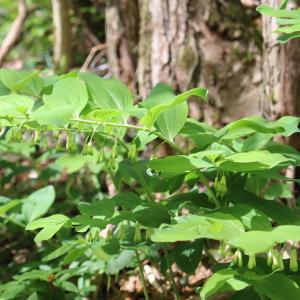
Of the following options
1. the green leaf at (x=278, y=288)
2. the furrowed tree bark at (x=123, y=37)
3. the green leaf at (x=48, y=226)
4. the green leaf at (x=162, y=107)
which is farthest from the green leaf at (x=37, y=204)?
the furrowed tree bark at (x=123, y=37)

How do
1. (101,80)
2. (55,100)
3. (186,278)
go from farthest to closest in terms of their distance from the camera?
(186,278)
(101,80)
(55,100)

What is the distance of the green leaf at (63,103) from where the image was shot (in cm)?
115

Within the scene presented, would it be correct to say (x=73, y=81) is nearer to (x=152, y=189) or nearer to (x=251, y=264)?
(x=152, y=189)

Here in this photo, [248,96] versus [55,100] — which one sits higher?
[55,100]

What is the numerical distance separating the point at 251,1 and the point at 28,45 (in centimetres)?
368

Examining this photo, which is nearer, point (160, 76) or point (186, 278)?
point (186, 278)

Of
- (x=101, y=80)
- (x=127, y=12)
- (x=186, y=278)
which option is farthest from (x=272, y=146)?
(x=127, y=12)

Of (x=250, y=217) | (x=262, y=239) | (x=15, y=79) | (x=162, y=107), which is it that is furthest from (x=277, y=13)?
(x=15, y=79)

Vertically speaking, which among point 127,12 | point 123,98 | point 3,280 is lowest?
point 3,280

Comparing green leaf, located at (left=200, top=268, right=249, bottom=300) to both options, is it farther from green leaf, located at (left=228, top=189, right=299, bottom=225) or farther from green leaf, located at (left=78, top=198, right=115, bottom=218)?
green leaf, located at (left=78, top=198, right=115, bottom=218)

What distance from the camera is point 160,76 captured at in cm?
245

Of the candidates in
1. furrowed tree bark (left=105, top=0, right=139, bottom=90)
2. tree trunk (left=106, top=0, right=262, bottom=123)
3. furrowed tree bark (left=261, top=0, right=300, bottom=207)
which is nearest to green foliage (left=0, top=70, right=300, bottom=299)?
furrowed tree bark (left=261, top=0, right=300, bottom=207)

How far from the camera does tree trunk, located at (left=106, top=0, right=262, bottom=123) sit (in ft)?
7.89

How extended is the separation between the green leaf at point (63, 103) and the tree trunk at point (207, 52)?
117 cm
